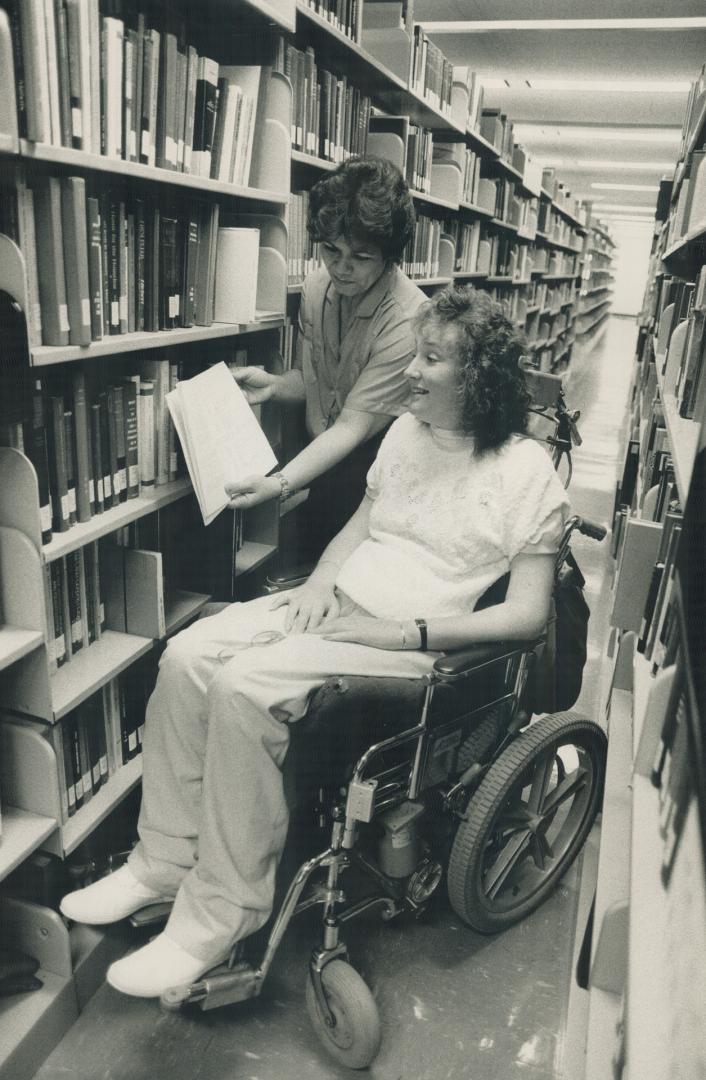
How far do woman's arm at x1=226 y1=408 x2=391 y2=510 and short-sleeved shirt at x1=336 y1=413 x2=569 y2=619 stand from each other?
237 millimetres

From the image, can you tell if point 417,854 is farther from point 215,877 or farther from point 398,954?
point 215,877

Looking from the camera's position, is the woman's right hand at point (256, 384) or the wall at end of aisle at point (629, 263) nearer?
the woman's right hand at point (256, 384)

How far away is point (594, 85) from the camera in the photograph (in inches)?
270

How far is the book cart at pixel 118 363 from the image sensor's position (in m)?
1.29

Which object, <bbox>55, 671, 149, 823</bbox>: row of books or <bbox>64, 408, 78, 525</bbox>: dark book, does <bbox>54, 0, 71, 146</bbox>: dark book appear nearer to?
<bbox>64, 408, 78, 525</bbox>: dark book

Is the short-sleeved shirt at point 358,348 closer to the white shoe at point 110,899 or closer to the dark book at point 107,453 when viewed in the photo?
the dark book at point 107,453

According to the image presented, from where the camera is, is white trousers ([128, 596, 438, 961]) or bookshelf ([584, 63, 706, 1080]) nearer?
bookshelf ([584, 63, 706, 1080])

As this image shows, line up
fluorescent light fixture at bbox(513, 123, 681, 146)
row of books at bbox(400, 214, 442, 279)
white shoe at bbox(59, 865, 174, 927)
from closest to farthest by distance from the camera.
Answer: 1. white shoe at bbox(59, 865, 174, 927)
2. row of books at bbox(400, 214, 442, 279)
3. fluorescent light fixture at bbox(513, 123, 681, 146)

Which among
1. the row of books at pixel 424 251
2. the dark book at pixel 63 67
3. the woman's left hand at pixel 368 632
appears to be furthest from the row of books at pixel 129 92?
the row of books at pixel 424 251

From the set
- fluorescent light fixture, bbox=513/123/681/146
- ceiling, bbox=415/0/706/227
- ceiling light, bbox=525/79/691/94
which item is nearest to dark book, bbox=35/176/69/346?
ceiling, bbox=415/0/706/227

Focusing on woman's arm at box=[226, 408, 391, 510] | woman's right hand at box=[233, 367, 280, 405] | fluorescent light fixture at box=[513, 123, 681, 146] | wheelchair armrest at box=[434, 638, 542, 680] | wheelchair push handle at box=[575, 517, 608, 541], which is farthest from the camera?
fluorescent light fixture at box=[513, 123, 681, 146]

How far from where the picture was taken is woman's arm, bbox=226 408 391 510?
1.78m

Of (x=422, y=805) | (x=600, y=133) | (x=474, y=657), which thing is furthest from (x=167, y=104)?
(x=600, y=133)

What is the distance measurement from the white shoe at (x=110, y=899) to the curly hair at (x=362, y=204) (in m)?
1.46
